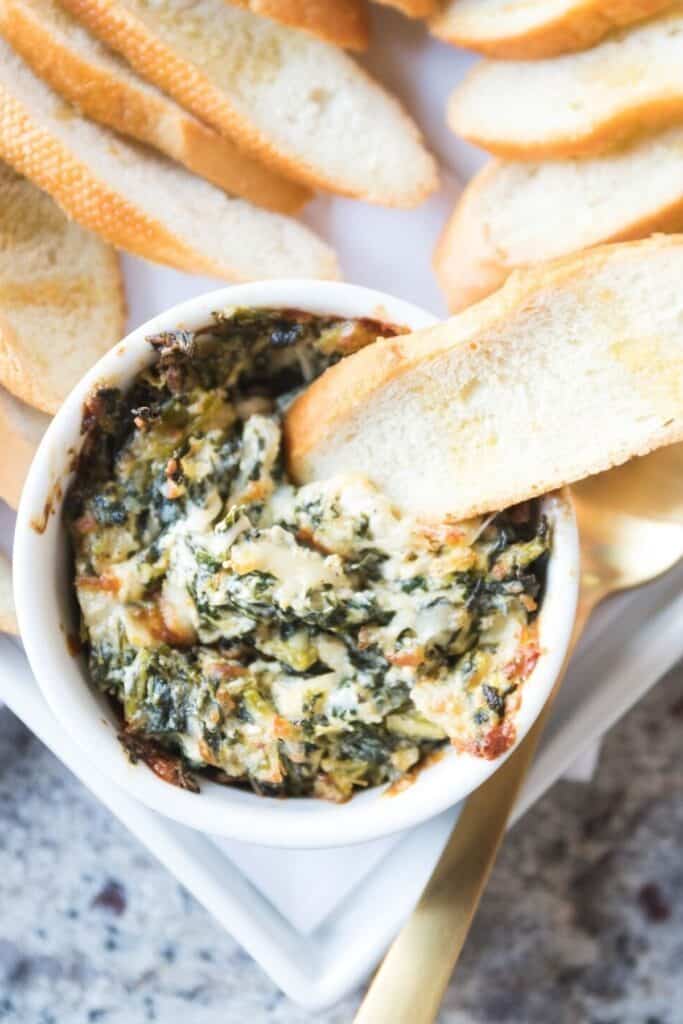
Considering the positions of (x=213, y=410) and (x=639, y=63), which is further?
(x=639, y=63)

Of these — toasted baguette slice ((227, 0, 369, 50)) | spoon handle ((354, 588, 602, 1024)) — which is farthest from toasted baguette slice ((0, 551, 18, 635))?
toasted baguette slice ((227, 0, 369, 50))

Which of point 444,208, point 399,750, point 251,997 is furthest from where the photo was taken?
point 251,997

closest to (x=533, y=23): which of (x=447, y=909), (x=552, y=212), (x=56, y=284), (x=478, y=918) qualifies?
(x=552, y=212)

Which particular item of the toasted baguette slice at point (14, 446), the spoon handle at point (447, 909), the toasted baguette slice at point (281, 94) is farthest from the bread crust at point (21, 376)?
the spoon handle at point (447, 909)

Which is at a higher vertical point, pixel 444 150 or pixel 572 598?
pixel 444 150

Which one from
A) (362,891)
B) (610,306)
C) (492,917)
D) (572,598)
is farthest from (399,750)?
(492,917)

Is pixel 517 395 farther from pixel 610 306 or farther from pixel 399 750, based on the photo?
pixel 399 750
